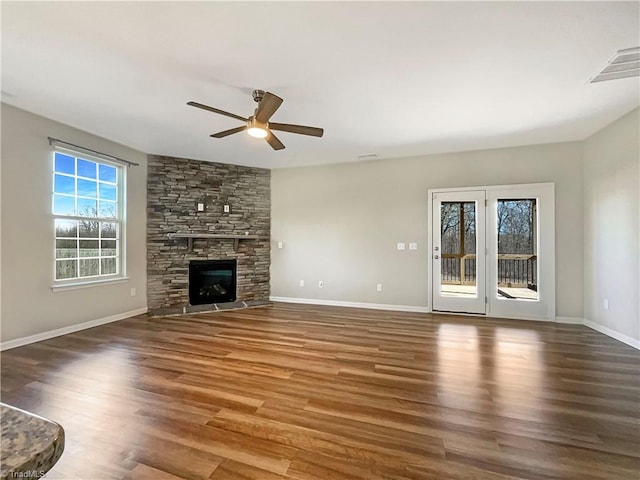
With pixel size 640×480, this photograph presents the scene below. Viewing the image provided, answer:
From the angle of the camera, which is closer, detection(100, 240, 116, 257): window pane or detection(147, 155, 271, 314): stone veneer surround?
detection(100, 240, 116, 257): window pane

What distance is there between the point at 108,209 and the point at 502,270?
6.45m

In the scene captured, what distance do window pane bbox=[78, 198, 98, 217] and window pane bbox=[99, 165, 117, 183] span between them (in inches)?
16.7

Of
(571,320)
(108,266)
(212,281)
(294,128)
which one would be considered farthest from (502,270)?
(108,266)

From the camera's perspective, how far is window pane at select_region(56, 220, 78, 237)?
12.5ft

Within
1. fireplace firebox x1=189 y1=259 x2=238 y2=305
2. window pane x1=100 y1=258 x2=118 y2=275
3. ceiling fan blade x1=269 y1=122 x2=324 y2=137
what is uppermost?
ceiling fan blade x1=269 y1=122 x2=324 y2=137

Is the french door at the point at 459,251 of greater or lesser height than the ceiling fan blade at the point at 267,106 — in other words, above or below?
below

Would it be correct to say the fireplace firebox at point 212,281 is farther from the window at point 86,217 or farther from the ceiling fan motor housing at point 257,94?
the ceiling fan motor housing at point 257,94

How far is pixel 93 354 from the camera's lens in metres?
3.12

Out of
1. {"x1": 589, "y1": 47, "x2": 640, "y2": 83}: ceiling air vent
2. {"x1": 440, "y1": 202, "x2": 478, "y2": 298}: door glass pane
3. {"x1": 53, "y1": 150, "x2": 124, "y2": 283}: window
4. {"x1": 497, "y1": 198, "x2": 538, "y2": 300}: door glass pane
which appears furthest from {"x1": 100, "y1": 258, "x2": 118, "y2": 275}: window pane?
{"x1": 589, "y1": 47, "x2": 640, "y2": 83}: ceiling air vent

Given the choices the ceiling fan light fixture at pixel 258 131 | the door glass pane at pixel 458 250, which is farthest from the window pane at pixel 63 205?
the door glass pane at pixel 458 250

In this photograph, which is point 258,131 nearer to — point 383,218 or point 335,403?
point 335,403

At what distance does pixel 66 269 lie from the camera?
390 centimetres

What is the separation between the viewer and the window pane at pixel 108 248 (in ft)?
14.6

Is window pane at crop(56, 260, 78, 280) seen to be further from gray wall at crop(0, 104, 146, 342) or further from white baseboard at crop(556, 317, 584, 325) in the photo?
white baseboard at crop(556, 317, 584, 325)
